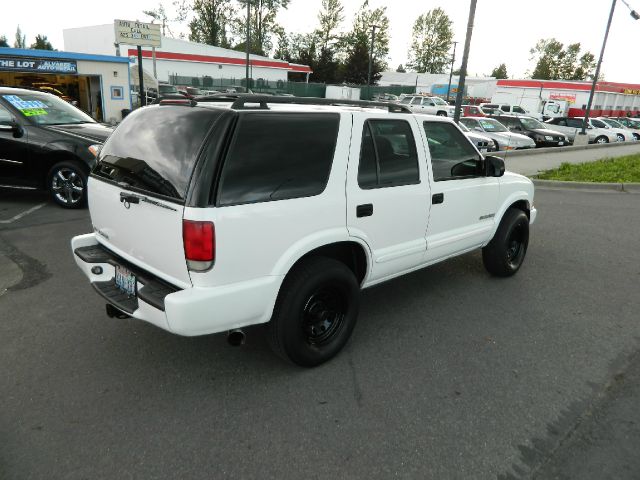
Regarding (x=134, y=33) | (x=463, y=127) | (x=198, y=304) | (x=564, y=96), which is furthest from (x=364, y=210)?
(x=564, y=96)

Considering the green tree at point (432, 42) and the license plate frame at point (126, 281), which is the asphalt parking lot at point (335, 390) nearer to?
the license plate frame at point (126, 281)

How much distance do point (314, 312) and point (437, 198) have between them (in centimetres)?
147

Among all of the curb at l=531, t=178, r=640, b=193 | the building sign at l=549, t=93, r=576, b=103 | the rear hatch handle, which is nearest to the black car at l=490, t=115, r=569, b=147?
the curb at l=531, t=178, r=640, b=193

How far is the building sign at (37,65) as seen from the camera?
16828 millimetres

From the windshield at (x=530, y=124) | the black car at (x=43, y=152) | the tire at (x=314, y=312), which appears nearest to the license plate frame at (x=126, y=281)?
the tire at (x=314, y=312)

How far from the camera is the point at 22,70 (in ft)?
56.3

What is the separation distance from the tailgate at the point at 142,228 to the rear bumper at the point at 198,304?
0.09 meters

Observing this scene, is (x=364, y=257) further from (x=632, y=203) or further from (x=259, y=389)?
(x=632, y=203)

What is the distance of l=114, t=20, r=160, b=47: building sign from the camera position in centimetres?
1594

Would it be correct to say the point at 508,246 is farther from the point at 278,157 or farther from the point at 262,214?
the point at 262,214

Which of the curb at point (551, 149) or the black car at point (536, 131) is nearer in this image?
the curb at point (551, 149)

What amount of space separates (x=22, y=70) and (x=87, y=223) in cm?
1444

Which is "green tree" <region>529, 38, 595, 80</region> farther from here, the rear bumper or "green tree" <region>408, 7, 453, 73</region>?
the rear bumper

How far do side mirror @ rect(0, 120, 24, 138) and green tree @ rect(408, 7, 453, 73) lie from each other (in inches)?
4126
